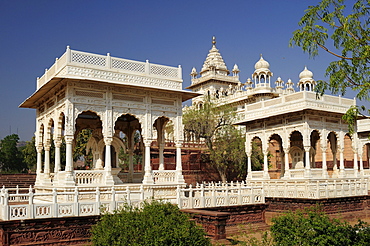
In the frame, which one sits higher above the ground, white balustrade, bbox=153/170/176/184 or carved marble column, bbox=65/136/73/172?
carved marble column, bbox=65/136/73/172

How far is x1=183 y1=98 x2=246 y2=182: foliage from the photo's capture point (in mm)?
29953

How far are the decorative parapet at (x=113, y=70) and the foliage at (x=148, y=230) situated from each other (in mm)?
8513

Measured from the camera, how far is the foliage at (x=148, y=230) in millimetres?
8039

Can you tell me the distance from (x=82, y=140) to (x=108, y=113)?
19.9 m

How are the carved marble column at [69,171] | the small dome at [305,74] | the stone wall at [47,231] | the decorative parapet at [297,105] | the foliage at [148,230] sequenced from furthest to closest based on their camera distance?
the small dome at [305,74] → the decorative parapet at [297,105] → the carved marble column at [69,171] → the stone wall at [47,231] → the foliage at [148,230]

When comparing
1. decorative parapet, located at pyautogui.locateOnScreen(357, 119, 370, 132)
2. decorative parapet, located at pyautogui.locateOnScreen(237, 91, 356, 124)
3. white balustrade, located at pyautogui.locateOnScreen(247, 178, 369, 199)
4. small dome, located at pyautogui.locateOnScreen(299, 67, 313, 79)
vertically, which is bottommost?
white balustrade, located at pyautogui.locateOnScreen(247, 178, 369, 199)

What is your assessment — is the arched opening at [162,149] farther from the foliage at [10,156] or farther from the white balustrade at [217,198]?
the foliage at [10,156]

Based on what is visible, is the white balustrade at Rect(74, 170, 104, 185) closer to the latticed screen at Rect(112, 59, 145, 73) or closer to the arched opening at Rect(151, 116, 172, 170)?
the arched opening at Rect(151, 116, 172, 170)

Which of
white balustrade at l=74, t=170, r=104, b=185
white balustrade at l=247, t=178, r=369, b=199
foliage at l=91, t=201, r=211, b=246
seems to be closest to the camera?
foliage at l=91, t=201, r=211, b=246

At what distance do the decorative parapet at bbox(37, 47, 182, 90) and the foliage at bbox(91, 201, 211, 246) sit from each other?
8.51 metres

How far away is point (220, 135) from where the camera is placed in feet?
110

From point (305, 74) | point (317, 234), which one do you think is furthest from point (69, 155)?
point (305, 74)

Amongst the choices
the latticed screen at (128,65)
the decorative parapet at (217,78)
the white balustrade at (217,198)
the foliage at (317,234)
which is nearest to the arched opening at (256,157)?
the white balustrade at (217,198)

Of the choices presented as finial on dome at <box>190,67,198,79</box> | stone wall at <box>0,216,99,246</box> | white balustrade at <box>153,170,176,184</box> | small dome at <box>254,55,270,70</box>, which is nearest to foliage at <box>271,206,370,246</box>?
stone wall at <box>0,216,99,246</box>
